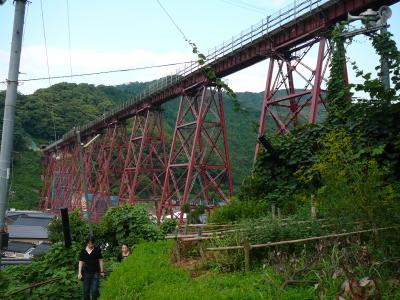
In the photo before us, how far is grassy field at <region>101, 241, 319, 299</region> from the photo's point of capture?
3.65m

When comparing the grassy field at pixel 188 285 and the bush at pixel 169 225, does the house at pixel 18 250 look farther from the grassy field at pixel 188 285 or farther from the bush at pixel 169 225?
the grassy field at pixel 188 285

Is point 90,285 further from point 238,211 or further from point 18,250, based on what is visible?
point 18,250

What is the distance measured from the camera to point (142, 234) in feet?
39.6

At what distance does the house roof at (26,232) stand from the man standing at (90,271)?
2414cm

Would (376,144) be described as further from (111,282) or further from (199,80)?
(199,80)

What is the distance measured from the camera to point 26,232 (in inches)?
1163

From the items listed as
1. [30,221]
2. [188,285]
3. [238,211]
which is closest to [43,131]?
[30,221]

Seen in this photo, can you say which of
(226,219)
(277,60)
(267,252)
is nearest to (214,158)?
(277,60)

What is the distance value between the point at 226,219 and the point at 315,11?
6069mm

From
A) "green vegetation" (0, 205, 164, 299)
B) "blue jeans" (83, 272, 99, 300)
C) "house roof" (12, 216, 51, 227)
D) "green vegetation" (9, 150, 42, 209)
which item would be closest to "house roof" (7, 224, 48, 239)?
"house roof" (12, 216, 51, 227)

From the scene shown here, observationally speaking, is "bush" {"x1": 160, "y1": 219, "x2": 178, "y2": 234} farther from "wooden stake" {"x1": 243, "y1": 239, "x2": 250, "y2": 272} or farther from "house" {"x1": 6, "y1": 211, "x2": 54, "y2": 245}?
"house" {"x1": 6, "y1": 211, "x2": 54, "y2": 245}

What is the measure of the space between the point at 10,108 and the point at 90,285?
2826 millimetres

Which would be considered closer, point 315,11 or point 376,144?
point 376,144

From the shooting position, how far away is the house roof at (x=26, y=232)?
94.9 ft
